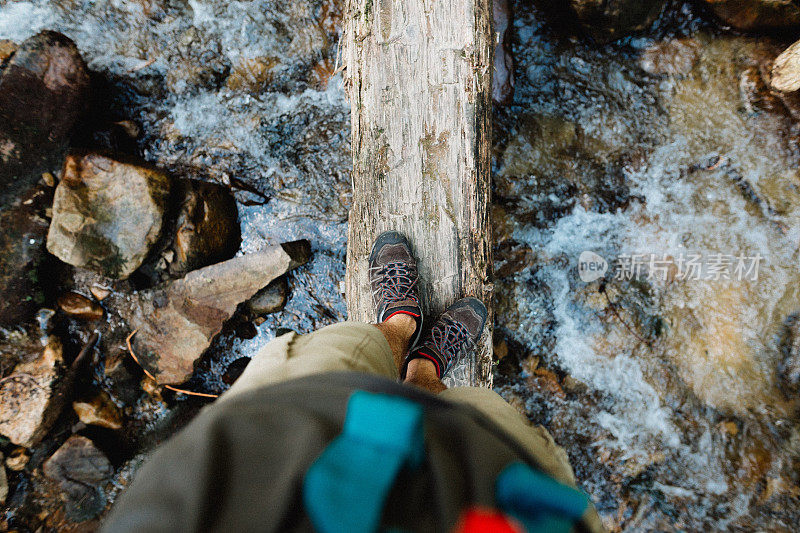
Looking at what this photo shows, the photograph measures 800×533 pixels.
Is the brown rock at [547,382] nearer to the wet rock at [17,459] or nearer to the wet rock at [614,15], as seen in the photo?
the wet rock at [614,15]

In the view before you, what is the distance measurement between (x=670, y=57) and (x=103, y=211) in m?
4.31

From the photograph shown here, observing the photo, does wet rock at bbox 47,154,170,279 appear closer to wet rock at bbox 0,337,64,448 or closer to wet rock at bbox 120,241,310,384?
wet rock at bbox 120,241,310,384

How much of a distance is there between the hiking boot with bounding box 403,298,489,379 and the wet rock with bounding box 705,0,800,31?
→ 9.39 ft

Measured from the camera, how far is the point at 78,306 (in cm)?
284

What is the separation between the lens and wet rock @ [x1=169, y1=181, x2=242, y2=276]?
8.67 feet

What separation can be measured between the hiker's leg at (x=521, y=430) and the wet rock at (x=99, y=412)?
2.91 m

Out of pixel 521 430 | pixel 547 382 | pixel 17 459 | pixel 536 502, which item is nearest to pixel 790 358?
pixel 547 382

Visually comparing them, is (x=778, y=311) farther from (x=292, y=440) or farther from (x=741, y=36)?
(x=292, y=440)

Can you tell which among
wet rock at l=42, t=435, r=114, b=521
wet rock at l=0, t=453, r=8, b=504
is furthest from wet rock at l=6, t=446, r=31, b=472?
wet rock at l=42, t=435, r=114, b=521

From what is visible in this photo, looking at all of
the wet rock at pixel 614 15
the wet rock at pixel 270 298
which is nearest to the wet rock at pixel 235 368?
the wet rock at pixel 270 298

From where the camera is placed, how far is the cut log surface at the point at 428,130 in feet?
6.63

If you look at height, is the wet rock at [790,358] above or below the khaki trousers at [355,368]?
below

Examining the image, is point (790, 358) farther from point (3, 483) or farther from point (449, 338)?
point (3, 483)

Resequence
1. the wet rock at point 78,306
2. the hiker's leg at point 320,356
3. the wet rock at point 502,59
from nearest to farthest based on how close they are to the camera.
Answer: the hiker's leg at point 320,356 < the wet rock at point 502,59 < the wet rock at point 78,306
